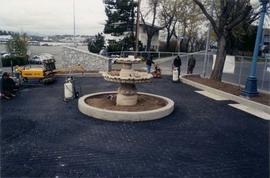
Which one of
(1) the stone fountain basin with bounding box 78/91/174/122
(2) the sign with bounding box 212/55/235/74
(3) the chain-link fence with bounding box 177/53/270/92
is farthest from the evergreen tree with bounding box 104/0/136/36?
(1) the stone fountain basin with bounding box 78/91/174/122

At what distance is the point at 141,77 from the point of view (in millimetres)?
11352

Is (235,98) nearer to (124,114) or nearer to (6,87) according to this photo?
(124,114)

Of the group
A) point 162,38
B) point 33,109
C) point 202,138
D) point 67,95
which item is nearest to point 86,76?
point 67,95

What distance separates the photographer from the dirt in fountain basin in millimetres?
11148

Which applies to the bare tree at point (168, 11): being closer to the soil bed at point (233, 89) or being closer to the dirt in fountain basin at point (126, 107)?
the soil bed at point (233, 89)

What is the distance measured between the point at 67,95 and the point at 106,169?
7.53 meters

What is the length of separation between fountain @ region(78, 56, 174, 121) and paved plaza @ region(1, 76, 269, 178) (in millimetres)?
322

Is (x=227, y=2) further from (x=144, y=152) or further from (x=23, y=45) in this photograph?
(x=23, y=45)

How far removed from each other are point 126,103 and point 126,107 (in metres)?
0.37

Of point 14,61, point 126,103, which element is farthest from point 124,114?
point 14,61

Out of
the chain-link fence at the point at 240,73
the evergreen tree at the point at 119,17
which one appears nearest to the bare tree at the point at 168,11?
the evergreen tree at the point at 119,17

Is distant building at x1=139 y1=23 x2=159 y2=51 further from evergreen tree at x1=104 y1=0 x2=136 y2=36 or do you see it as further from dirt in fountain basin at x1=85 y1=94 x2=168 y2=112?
dirt in fountain basin at x1=85 y1=94 x2=168 y2=112

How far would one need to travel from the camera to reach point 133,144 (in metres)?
7.95

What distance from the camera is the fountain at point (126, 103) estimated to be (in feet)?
33.0
